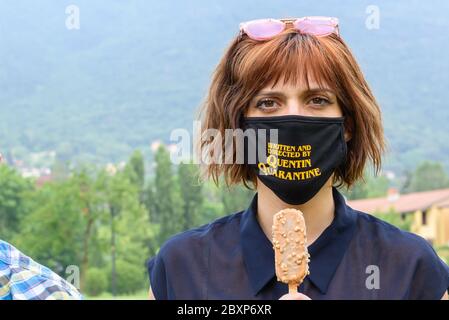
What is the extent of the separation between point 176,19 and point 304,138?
5836 inches

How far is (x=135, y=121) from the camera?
4313 inches

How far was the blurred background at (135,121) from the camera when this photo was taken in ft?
177

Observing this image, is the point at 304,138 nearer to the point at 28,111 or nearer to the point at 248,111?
the point at 248,111

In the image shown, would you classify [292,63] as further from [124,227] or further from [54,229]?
[124,227]

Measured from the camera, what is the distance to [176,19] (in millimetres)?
148125

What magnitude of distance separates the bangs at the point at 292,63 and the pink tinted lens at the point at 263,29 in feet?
0.11

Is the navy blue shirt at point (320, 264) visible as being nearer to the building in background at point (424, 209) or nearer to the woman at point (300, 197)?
the woman at point (300, 197)

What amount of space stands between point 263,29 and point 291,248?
0.81 meters

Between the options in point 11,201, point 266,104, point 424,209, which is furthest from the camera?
point 424,209

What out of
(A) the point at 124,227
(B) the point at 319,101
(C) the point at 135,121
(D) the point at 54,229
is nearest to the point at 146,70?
(C) the point at 135,121

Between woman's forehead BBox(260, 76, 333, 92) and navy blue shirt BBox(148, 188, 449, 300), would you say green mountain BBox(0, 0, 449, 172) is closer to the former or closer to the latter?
navy blue shirt BBox(148, 188, 449, 300)

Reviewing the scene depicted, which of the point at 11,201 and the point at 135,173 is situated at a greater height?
the point at 135,173

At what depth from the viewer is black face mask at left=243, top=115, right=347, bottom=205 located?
2704mm

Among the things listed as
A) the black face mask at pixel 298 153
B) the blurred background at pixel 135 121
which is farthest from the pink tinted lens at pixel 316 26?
the blurred background at pixel 135 121
